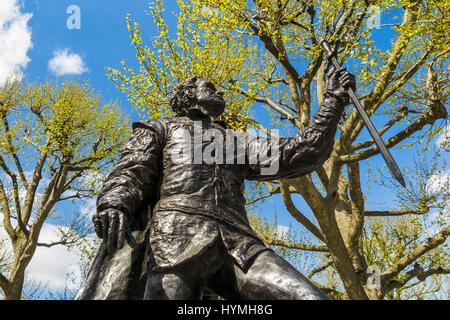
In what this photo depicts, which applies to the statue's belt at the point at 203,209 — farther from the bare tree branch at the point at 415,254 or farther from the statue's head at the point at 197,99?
the bare tree branch at the point at 415,254

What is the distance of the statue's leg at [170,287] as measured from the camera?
1.95m

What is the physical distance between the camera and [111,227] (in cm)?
199

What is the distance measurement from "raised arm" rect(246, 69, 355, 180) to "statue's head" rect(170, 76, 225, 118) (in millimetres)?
466

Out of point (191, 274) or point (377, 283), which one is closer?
point (191, 274)

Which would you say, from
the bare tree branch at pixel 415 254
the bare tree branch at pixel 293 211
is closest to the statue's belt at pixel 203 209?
the bare tree branch at pixel 293 211

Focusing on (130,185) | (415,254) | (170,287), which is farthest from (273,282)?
(415,254)

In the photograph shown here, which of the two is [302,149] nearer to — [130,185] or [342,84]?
[342,84]

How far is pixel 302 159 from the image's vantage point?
252 centimetres

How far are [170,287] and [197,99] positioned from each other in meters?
1.50

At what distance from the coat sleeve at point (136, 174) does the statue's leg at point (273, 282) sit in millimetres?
760

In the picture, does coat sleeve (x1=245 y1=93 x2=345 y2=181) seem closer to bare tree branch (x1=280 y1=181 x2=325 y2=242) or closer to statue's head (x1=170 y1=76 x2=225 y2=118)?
Result: statue's head (x1=170 y1=76 x2=225 y2=118)
